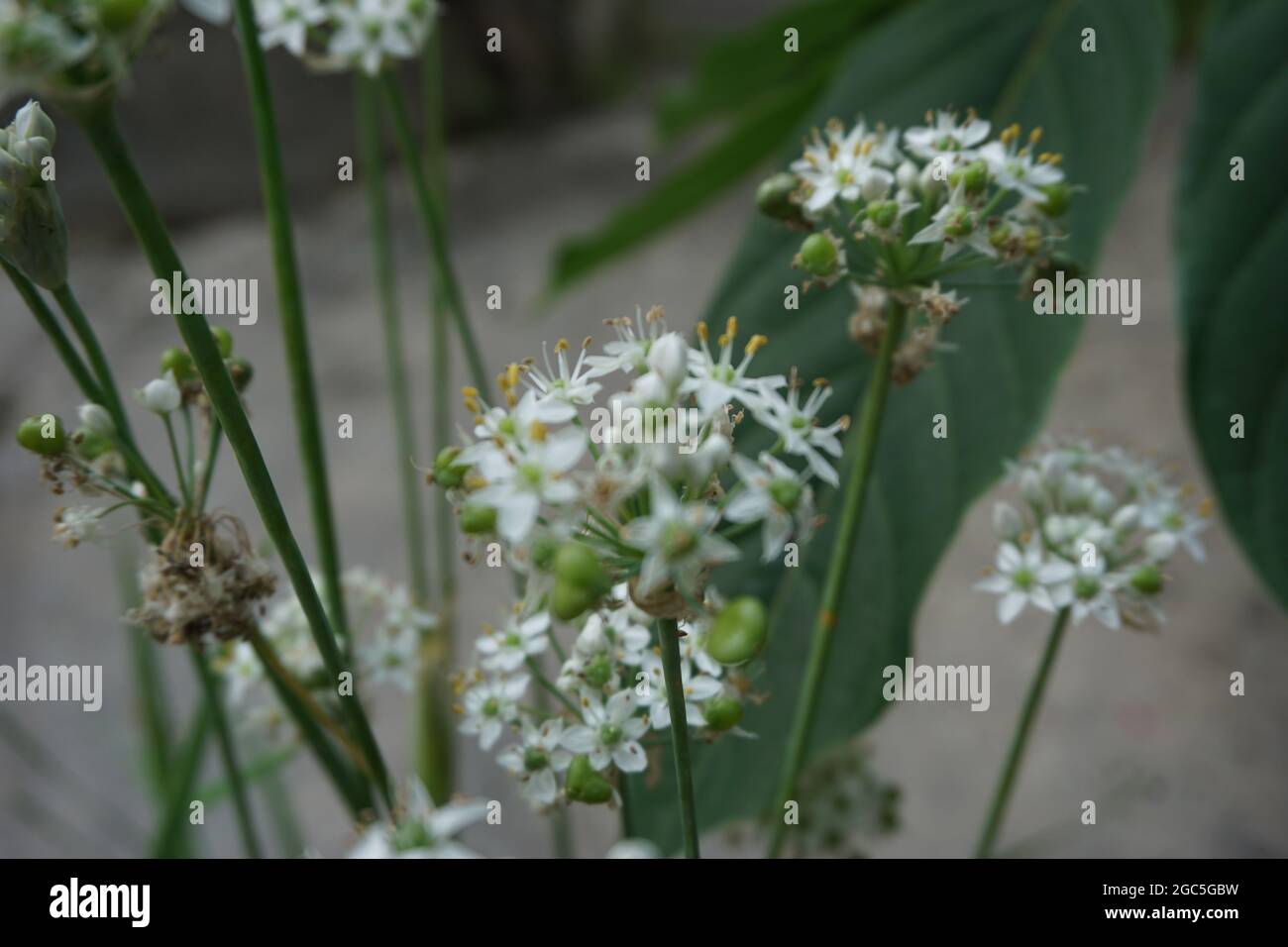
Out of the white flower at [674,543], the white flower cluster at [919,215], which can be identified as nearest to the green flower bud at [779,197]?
the white flower cluster at [919,215]

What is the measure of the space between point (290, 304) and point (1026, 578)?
0.17 m

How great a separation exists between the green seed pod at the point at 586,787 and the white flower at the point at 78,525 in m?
0.10

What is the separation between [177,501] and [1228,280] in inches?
15.0

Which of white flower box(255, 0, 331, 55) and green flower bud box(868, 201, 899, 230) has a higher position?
white flower box(255, 0, 331, 55)

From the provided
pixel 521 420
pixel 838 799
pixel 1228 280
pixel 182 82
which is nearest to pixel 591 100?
pixel 182 82

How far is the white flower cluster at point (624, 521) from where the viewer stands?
151 mm

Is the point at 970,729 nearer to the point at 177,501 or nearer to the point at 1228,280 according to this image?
the point at 1228,280

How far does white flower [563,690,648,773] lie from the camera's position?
0.62ft

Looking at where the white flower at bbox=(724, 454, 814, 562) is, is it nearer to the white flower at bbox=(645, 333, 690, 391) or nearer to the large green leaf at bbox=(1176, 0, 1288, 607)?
the white flower at bbox=(645, 333, 690, 391)

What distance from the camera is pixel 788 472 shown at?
0.16 meters

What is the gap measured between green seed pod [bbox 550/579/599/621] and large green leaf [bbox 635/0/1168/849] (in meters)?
0.14

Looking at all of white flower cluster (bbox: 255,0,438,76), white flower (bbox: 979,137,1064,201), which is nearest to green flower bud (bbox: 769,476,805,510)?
white flower (bbox: 979,137,1064,201)

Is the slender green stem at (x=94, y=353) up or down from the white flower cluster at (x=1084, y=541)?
up

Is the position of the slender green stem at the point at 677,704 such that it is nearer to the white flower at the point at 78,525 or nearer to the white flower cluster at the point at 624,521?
the white flower cluster at the point at 624,521
